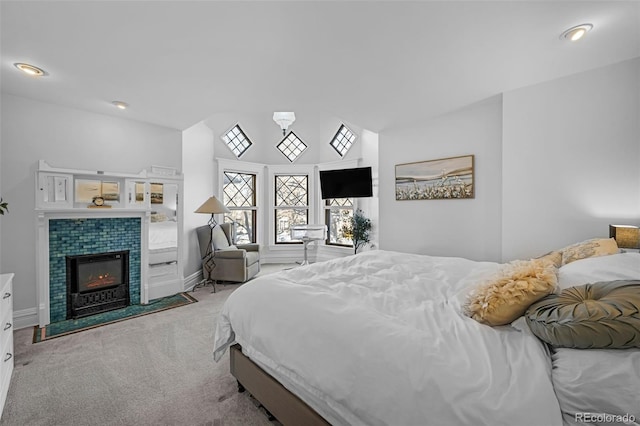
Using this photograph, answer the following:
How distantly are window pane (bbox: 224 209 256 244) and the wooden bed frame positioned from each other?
412 cm

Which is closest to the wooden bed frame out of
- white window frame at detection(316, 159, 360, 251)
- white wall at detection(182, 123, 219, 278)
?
white wall at detection(182, 123, 219, 278)

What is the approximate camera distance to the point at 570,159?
2619 mm

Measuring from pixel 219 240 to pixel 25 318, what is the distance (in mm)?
2385

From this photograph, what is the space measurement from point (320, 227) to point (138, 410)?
3.75 meters

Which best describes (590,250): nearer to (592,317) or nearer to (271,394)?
(592,317)

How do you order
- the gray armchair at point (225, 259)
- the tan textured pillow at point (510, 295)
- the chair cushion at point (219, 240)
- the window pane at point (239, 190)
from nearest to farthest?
the tan textured pillow at point (510, 295)
the gray armchair at point (225, 259)
the chair cushion at point (219, 240)
the window pane at point (239, 190)

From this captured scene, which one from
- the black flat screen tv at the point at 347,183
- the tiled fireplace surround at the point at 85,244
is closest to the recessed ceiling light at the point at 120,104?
the tiled fireplace surround at the point at 85,244

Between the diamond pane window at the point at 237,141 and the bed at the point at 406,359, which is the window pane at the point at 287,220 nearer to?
the diamond pane window at the point at 237,141

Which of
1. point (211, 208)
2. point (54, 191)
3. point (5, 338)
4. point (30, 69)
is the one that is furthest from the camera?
point (211, 208)

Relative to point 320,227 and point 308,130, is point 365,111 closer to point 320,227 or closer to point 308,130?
point 320,227

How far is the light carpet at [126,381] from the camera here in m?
1.68

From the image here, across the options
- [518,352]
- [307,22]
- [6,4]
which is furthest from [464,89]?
[6,4]

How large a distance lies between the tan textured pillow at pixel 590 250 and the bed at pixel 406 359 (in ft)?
1.87

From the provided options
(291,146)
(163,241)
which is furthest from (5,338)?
(291,146)
